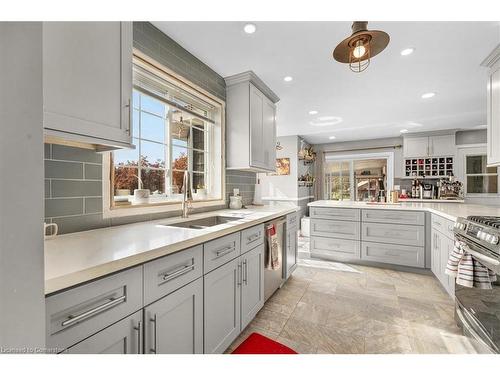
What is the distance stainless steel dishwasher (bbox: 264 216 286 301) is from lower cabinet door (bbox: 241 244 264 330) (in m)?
0.11

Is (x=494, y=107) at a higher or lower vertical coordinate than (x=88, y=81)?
higher

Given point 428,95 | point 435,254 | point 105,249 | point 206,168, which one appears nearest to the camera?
point 105,249

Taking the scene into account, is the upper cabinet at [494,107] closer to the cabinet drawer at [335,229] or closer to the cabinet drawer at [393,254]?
the cabinet drawer at [393,254]

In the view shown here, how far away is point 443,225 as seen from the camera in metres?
2.46

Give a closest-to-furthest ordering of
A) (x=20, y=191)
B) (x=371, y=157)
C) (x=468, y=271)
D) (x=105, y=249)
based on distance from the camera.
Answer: (x=20, y=191), (x=105, y=249), (x=468, y=271), (x=371, y=157)

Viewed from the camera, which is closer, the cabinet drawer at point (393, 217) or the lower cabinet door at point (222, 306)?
the lower cabinet door at point (222, 306)

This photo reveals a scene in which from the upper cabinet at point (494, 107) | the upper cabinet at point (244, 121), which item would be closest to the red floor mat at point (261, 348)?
the upper cabinet at point (244, 121)

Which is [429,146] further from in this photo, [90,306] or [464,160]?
[90,306]

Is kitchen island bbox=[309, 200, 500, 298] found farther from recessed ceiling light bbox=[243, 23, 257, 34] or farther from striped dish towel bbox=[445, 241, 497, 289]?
recessed ceiling light bbox=[243, 23, 257, 34]

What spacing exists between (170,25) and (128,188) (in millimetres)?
1340

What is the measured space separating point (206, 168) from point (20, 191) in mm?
2257

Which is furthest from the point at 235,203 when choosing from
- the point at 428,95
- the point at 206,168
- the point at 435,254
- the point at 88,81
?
the point at 428,95

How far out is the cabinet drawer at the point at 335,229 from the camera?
11.3ft

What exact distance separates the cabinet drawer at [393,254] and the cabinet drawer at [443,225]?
→ 1.54 ft
